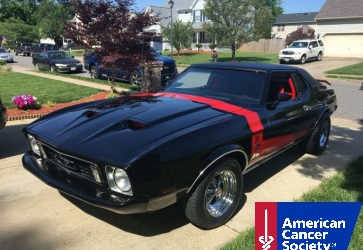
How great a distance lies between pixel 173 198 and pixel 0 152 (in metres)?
3.90

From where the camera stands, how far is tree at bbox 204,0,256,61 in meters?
25.7

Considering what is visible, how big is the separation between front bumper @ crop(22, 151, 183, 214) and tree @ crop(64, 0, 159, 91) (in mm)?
7242

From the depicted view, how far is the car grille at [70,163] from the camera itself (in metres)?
2.90

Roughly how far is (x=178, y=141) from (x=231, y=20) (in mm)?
25150

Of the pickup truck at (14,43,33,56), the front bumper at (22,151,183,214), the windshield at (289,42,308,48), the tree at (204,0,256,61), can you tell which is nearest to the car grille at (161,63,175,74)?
the front bumper at (22,151,183,214)

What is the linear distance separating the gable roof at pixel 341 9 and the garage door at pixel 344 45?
6.04 feet

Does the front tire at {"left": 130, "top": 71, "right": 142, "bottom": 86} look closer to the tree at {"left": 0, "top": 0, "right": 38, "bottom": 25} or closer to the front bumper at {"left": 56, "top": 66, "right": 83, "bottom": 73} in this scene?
the front bumper at {"left": 56, "top": 66, "right": 83, "bottom": 73}

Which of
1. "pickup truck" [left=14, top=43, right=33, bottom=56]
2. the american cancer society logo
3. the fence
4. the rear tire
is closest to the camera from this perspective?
the american cancer society logo

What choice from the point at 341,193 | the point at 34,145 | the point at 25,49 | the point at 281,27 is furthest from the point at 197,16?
the point at 34,145

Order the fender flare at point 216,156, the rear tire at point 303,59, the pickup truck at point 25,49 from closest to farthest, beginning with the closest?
the fender flare at point 216,156
the rear tire at point 303,59
the pickup truck at point 25,49

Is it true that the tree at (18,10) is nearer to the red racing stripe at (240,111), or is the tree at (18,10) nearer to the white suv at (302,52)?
the white suv at (302,52)

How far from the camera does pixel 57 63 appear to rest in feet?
63.1

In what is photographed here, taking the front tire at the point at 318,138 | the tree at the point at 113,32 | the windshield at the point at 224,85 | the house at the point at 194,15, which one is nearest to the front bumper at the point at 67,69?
the tree at the point at 113,32

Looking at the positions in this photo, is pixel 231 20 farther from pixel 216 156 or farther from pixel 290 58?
pixel 216 156
